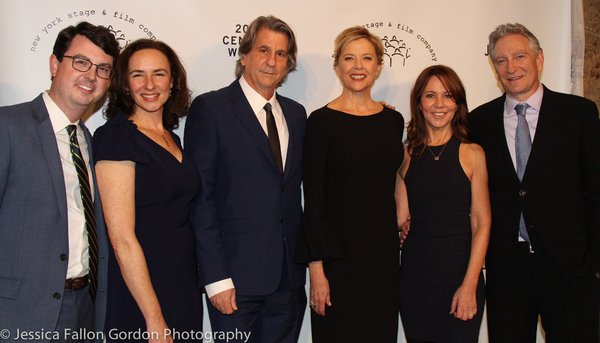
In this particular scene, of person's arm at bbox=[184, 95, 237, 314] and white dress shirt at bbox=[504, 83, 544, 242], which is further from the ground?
white dress shirt at bbox=[504, 83, 544, 242]

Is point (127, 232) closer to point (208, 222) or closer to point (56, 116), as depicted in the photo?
point (208, 222)

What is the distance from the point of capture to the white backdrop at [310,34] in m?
2.62

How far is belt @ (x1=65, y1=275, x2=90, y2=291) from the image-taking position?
1.66 meters

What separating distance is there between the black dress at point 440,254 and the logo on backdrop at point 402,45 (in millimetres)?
1089

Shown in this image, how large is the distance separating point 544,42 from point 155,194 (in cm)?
304

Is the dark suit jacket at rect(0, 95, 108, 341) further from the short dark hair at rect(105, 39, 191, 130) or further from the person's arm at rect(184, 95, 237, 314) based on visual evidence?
the person's arm at rect(184, 95, 237, 314)

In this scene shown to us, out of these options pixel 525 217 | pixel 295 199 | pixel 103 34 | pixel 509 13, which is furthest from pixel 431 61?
pixel 103 34

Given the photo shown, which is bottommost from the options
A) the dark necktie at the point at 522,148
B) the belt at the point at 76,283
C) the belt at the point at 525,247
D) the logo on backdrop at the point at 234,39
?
the belt at the point at 76,283

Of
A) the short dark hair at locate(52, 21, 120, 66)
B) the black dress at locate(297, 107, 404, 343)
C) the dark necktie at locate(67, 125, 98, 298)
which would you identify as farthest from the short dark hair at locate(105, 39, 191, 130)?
the black dress at locate(297, 107, 404, 343)

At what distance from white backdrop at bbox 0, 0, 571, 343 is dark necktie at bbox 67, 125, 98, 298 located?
1.06 meters

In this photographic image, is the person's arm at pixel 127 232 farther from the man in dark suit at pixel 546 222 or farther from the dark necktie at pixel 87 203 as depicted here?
the man in dark suit at pixel 546 222

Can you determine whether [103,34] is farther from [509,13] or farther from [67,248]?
[509,13]

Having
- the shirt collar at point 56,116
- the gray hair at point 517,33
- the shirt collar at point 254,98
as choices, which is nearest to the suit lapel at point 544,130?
the gray hair at point 517,33

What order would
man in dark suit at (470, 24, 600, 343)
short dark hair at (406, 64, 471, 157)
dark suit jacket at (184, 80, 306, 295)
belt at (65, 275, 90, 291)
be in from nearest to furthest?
belt at (65, 275, 90, 291) → dark suit jacket at (184, 80, 306, 295) → man in dark suit at (470, 24, 600, 343) → short dark hair at (406, 64, 471, 157)
